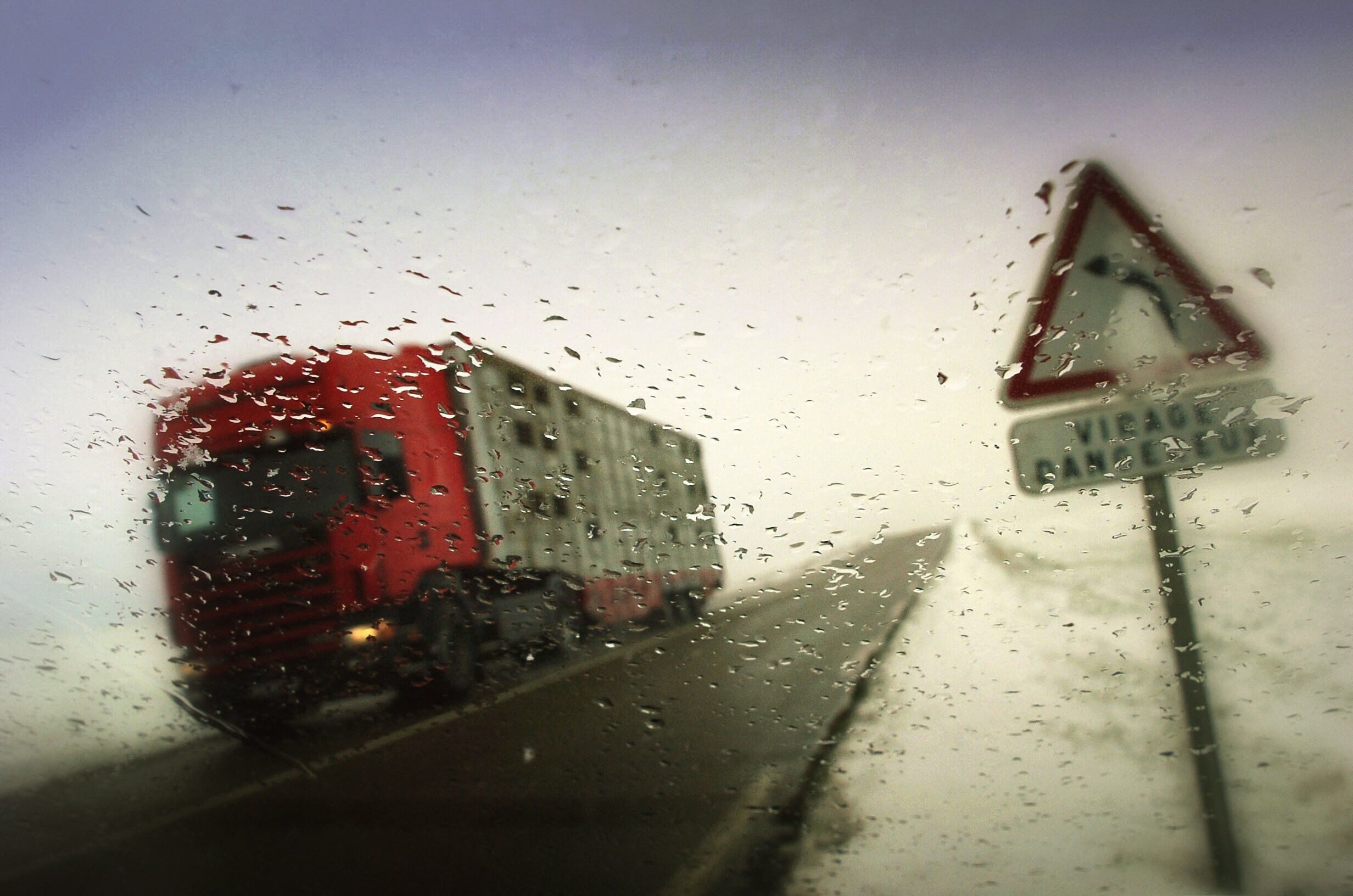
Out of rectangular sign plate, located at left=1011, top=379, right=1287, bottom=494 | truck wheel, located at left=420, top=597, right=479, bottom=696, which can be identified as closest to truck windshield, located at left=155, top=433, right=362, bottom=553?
truck wheel, located at left=420, top=597, right=479, bottom=696

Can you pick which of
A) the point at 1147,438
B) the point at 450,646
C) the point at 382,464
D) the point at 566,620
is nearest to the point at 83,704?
the point at 450,646

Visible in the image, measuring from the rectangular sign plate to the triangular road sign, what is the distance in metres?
0.07

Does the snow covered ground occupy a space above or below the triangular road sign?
below

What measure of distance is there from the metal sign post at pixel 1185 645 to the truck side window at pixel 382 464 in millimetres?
2141

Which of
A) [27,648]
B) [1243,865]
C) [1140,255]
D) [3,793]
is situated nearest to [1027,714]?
[1243,865]

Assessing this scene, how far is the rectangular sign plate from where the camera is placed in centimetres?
240

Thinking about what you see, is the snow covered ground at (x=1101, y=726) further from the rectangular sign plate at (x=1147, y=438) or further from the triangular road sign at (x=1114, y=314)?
the triangular road sign at (x=1114, y=314)

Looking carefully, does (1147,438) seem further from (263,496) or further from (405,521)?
(263,496)

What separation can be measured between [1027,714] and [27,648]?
3.10m

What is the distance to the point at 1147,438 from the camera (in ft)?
8.20

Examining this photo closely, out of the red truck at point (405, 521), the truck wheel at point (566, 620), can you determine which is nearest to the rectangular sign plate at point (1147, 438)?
the red truck at point (405, 521)

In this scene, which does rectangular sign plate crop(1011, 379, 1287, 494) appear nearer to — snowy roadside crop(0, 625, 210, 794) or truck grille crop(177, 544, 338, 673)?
truck grille crop(177, 544, 338, 673)

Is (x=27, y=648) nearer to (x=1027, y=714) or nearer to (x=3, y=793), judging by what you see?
(x=3, y=793)

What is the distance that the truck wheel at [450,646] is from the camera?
317 cm
